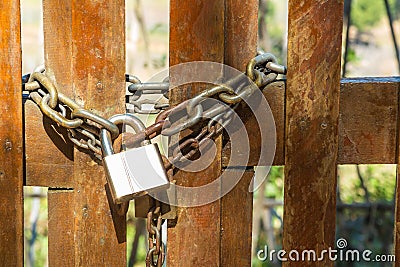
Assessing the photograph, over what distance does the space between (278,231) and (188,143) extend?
9.30 ft

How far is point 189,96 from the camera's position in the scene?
4.57 feet

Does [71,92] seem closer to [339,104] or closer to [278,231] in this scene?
[339,104]

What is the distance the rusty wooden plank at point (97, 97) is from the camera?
1353 millimetres

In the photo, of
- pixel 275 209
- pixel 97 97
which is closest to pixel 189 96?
pixel 97 97

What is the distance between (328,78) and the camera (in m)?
1.41

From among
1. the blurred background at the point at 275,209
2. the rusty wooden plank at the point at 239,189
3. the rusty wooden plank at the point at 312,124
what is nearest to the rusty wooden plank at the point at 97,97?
the rusty wooden plank at the point at 239,189

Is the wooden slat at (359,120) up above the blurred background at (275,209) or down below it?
above

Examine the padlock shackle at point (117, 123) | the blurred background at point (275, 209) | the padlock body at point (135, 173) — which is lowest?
the blurred background at point (275, 209)

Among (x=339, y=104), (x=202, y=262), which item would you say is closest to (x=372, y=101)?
(x=339, y=104)

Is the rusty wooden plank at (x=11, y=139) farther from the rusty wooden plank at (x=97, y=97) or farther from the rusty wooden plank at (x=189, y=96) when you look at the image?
the rusty wooden plank at (x=189, y=96)

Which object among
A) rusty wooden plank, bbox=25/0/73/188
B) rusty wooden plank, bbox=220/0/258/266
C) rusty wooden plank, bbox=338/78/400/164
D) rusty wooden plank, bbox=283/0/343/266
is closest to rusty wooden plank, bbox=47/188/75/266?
rusty wooden plank, bbox=25/0/73/188

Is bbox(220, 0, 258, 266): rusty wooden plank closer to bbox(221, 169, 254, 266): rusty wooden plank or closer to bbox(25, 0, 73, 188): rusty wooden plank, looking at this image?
bbox(221, 169, 254, 266): rusty wooden plank

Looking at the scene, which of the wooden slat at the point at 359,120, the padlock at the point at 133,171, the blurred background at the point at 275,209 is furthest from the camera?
the blurred background at the point at 275,209

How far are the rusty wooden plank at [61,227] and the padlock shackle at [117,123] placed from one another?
17 centimetres
